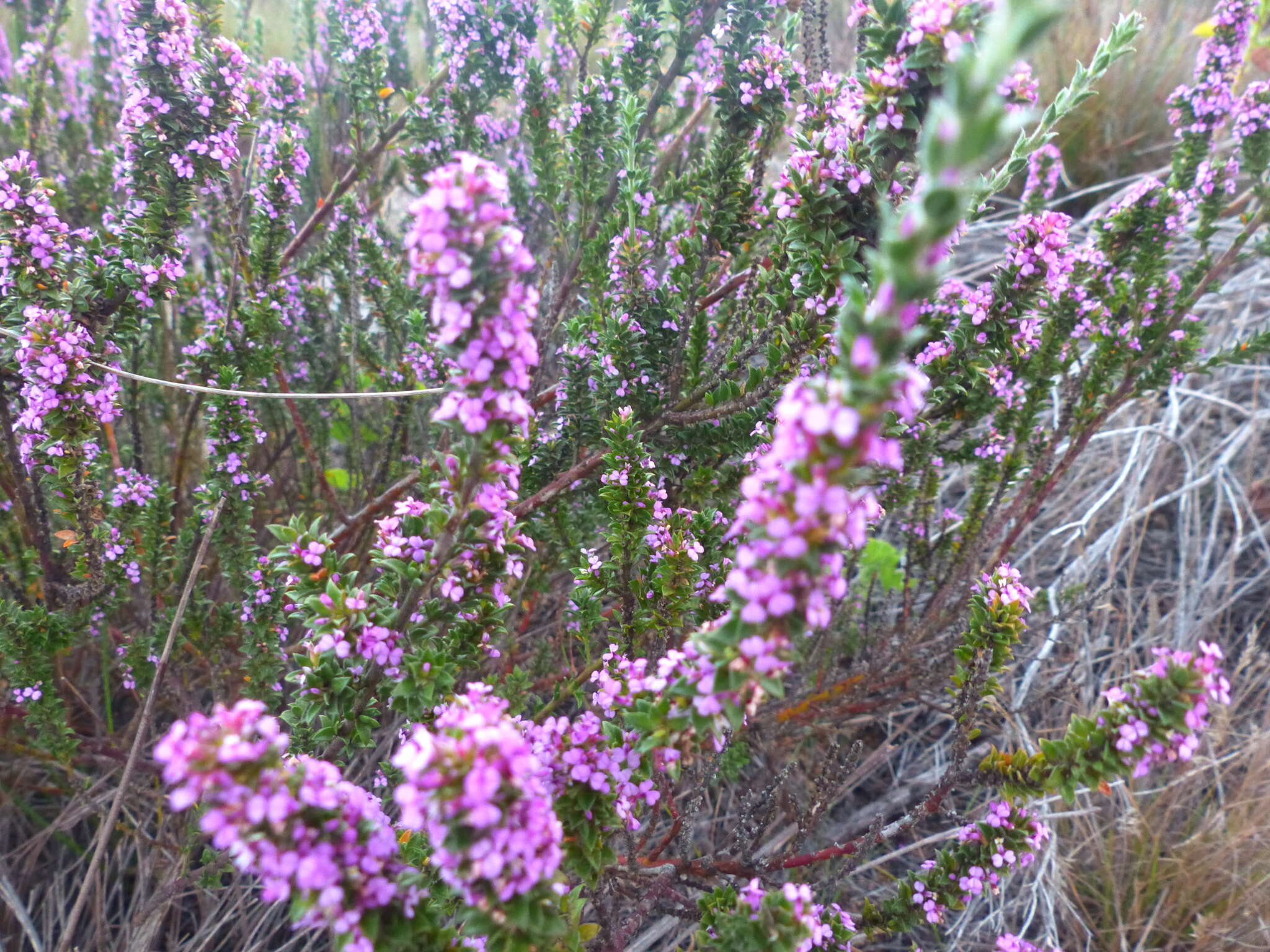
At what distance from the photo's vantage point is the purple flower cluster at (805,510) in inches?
38.6

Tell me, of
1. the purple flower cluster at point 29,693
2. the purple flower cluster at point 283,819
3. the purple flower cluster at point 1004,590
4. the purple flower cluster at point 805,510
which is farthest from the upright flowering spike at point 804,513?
the purple flower cluster at point 29,693

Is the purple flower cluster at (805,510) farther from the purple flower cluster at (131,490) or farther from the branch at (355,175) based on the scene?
the branch at (355,175)

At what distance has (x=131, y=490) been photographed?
295 centimetres

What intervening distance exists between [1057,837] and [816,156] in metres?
2.88

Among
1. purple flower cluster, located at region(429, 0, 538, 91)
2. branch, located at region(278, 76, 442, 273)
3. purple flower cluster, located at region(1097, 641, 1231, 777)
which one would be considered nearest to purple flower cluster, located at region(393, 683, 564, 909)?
purple flower cluster, located at region(1097, 641, 1231, 777)

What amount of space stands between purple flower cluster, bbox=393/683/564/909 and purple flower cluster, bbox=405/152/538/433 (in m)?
0.52

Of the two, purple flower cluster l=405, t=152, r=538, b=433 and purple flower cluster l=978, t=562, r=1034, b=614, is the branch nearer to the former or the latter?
purple flower cluster l=405, t=152, r=538, b=433

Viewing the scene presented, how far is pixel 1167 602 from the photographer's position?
171 inches

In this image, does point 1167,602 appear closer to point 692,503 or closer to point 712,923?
point 692,503

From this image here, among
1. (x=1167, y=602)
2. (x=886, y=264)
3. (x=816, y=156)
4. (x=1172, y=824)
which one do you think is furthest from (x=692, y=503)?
(x=1167, y=602)

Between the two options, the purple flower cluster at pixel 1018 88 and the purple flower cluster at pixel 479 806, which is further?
the purple flower cluster at pixel 1018 88

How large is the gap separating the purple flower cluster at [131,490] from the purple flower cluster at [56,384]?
20.2 inches

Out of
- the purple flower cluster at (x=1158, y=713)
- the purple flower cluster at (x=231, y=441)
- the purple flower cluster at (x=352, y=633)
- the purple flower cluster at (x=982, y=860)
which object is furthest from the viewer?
the purple flower cluster at (x=231, y=441)

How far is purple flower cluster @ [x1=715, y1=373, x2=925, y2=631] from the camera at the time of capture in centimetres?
98
